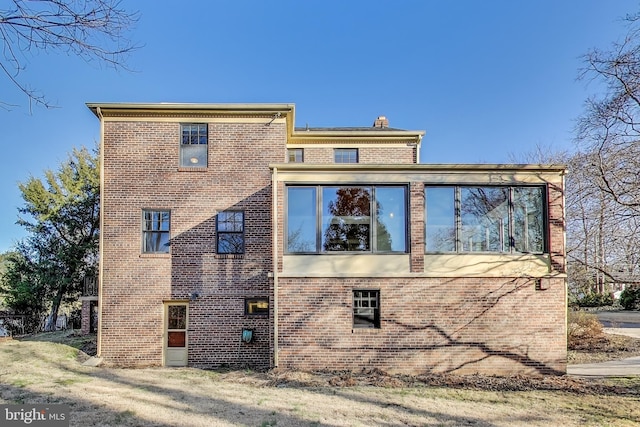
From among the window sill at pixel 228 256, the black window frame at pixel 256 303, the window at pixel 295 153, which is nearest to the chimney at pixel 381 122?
the window at pixel 295 153

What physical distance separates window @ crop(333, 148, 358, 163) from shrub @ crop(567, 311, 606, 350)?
33.1 feet

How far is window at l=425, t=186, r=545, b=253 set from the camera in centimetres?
1073

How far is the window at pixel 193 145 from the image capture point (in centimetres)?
1262

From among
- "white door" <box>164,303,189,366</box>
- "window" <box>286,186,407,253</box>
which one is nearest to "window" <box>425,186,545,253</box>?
"window" <box>286,186,407,253</box>

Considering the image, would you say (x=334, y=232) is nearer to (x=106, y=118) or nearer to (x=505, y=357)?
(x=505, y=357)

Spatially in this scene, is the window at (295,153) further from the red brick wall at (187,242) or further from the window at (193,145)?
the window at (193,145)

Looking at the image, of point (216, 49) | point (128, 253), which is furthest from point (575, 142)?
point (128, 253)

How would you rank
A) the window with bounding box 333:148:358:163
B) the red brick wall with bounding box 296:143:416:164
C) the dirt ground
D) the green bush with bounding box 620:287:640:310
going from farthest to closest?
1. the green bush with bounding box 620:287:640:310
2. the window with bounding box 333:148:358:163
3. the red brick wall with bounding box 296:143:416:164
4. the dirt ground

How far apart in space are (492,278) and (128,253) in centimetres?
1006

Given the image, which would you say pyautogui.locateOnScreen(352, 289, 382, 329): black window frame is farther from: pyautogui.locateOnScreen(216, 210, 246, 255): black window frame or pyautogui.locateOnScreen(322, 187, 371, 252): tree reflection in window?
pyautogui.locateOnScreen(216, 210, 246, 255): black window frame

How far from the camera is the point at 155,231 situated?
1234 centimetres

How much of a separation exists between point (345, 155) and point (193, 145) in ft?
A: 23.8

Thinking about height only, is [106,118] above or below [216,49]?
below

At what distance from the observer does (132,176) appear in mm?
12445
